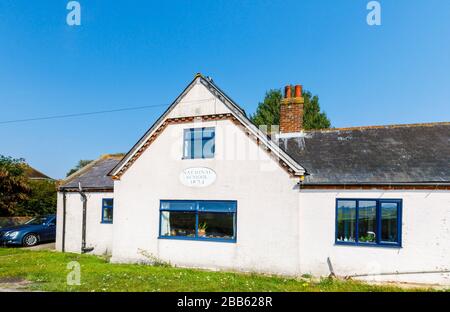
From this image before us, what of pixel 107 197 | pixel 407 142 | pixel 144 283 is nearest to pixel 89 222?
pixel 107 197

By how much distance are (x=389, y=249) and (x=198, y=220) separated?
6.56m

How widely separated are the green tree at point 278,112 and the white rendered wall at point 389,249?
32735 mm

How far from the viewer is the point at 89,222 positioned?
1464 centimetres

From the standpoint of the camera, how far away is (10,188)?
20.1m

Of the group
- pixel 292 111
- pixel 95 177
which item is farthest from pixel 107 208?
pixel 292 111

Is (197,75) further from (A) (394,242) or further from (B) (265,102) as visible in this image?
Result: (B) (265,102)

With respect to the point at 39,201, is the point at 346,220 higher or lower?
higher

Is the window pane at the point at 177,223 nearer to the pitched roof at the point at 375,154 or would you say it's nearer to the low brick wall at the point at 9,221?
the pitched roof at the point at 375,154

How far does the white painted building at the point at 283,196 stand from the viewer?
9391 millimetres

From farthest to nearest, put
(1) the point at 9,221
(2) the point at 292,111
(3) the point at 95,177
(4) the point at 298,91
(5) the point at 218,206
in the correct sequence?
1. (1) the point at 9,221
2. (3) the point at 95,177
3. (2) the point at 292,111
4. (4) the point at 298,91
5. (5) the point at 218,206

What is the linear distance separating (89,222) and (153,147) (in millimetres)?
5819

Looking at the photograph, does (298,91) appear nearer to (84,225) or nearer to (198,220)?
(198,220)

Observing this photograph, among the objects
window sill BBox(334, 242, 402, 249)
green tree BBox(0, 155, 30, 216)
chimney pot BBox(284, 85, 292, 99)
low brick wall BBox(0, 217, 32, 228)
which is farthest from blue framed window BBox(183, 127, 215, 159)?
low brick wall BBox(0, 217, 32, 228)

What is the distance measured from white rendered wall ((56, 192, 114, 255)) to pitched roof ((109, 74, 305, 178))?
10.2 feet
